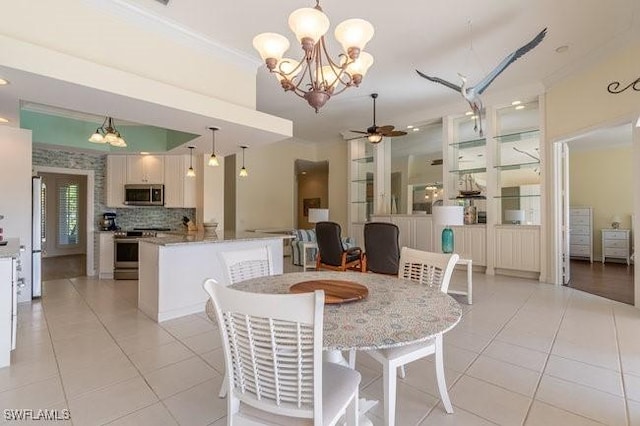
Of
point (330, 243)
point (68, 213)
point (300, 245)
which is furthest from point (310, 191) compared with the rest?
point (68, 213)

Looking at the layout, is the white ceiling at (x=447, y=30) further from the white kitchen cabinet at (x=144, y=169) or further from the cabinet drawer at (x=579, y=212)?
the cabinet drawer at (x=579, y=212)

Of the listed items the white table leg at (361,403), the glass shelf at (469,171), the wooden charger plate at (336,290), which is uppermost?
the glass shelf at (469,171)

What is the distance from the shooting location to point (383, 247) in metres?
4.32

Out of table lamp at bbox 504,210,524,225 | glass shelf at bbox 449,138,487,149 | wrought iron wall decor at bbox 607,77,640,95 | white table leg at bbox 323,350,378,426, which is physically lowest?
white table leg at bbox 323,350,378,426

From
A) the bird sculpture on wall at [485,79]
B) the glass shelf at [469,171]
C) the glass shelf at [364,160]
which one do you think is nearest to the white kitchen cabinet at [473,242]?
the glass shelf at [469,171]

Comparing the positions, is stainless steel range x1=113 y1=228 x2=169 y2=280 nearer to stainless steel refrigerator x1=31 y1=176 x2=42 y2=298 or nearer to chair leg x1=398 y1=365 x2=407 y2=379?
stainless steel refrigerator x1=31 y1=176 x2=42 y2=298

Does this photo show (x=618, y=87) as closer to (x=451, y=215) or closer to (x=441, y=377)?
(x=451, y=215)

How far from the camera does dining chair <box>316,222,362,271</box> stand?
4.80 m

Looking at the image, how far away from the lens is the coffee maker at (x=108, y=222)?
573 cm

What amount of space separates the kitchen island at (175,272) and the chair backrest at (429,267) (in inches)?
Answer: 58.6

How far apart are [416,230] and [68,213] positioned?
937 cm

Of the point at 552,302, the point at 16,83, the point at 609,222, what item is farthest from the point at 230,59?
→ the point at 609,222

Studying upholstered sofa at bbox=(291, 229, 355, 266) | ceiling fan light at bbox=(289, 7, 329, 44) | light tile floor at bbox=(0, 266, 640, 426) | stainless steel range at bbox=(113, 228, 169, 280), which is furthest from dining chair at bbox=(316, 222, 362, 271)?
stainless steel range at bbox=(113, 228, 169, 280)

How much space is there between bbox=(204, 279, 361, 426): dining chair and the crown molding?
3.05m
